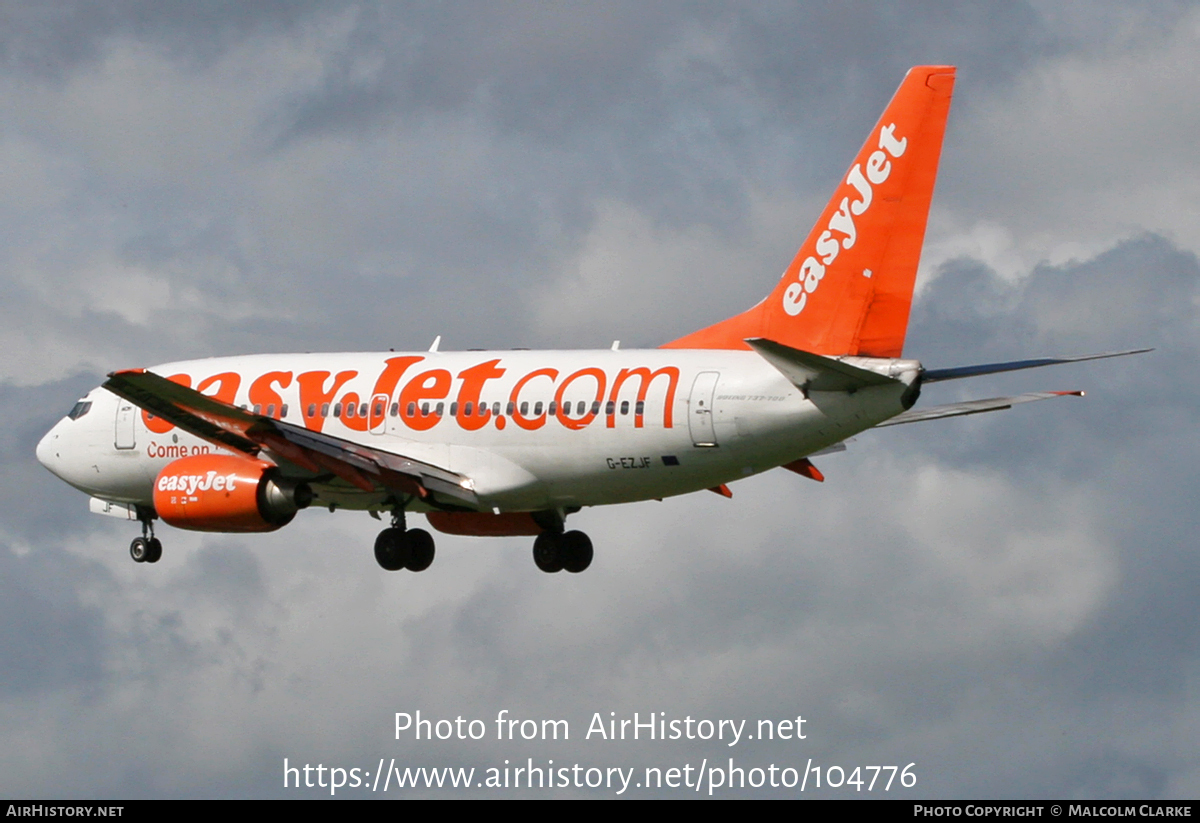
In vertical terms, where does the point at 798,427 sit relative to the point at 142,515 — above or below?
below

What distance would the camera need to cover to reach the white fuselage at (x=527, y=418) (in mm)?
44844

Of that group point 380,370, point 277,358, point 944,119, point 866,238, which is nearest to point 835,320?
point 866,238

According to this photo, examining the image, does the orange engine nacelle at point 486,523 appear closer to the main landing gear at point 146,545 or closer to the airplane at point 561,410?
the airplane at point 561,410

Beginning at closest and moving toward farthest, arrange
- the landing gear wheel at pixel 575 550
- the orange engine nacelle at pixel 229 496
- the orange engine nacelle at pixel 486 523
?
the orange engine nacelle at pixel 229 496 < the landing gear wheel at pixel 575 550 < the orange engine nacelle at pixel 486 523

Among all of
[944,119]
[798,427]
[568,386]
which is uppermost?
[944,119]

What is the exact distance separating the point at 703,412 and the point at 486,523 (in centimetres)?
1078

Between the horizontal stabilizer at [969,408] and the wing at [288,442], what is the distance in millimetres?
11051

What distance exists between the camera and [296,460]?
157ft

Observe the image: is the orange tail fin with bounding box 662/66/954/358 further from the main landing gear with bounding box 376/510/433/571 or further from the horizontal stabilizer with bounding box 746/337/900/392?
the main landing gear with bounding box 376/510/433/571

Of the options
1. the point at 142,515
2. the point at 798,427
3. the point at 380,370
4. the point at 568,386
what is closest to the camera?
the point at 798,427

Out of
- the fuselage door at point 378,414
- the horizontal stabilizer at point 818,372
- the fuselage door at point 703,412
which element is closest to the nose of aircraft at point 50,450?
the fuselage door at point 378,414

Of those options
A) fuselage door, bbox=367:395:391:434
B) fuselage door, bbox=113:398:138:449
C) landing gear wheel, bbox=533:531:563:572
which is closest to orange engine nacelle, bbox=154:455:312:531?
fuselage door, bbox=367:395:391:434

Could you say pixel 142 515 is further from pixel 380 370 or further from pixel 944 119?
pixel 944 119

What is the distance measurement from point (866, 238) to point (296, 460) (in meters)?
14.9
